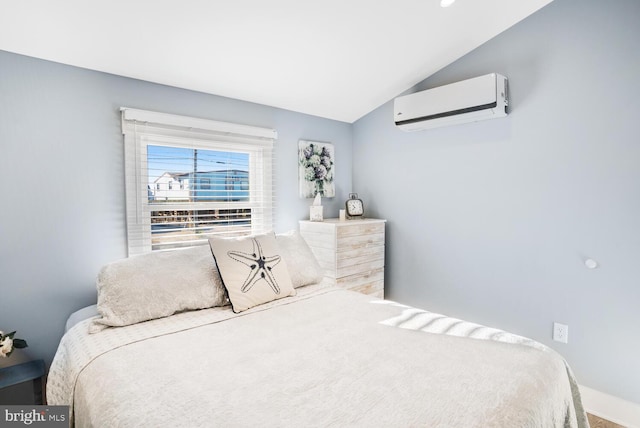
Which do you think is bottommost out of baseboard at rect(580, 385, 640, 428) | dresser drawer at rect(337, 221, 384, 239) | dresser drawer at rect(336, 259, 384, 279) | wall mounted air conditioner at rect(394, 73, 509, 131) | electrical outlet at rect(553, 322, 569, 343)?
baseboard at rect(580, 385, 640, 428)

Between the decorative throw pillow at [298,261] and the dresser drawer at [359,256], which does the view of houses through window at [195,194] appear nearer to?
the decorative throw pillow at [298,261]

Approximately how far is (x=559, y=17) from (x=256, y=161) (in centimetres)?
237

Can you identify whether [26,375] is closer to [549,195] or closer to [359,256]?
[359,256]

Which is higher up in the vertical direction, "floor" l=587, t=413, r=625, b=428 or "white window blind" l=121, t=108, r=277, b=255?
"white window blind" l=121, t=108, r=277, b=255

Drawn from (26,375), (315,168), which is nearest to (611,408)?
(315,168)

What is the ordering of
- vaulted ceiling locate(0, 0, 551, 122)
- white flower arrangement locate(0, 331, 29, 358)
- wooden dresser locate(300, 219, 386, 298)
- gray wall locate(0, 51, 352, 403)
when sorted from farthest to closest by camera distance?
wooden dresser locate(300, 219, 386, 298) → gray wall locate(0, 51, 352, 403) → vaulted ceiling locate(0, 0, 551, 122) → white flower arrangement locate(0, 331, 29, 358)

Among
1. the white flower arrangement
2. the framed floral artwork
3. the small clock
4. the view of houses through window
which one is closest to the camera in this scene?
the white flower arrangement

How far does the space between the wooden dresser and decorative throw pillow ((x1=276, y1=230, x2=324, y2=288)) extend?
0.40 m

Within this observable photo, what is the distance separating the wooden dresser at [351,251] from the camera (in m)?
2.75

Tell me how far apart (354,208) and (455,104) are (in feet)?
4.22

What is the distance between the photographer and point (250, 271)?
192 cm

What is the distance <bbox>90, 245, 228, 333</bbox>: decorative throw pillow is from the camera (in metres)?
1.62

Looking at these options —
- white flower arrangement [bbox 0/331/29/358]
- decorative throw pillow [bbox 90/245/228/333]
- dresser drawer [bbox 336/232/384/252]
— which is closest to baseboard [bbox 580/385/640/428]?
dresser drawer [bbox 336/232/384/252]

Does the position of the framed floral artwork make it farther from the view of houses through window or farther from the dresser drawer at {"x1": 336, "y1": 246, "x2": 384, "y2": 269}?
the dresser drawer at {"x1": 336, "y1": 246, "x2": 384, "y2": 269}
